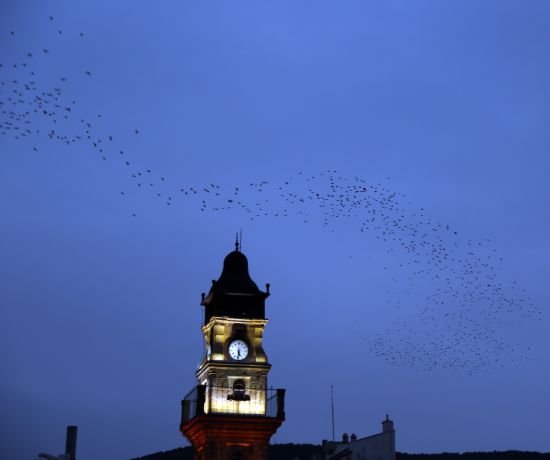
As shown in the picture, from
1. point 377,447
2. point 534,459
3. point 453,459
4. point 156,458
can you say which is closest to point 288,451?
point 156,458

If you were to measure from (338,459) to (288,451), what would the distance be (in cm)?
5420

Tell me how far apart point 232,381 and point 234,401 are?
4.44 ft

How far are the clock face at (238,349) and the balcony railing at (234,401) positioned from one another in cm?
243

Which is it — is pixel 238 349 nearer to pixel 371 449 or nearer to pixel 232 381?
pixel 232 381

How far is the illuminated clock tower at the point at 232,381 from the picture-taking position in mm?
67750

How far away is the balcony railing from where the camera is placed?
68.4 m

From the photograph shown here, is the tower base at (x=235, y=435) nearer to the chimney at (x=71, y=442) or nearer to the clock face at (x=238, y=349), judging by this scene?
the clock face at (x=238, y=349)

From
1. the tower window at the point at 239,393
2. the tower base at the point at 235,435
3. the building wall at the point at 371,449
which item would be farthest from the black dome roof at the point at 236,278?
the building wall at the point at 371,449

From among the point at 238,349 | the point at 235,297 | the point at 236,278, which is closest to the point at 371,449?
the point at 238,349

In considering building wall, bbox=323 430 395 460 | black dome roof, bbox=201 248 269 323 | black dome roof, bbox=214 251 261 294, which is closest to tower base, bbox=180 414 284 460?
building wall, bbox=323 430 395 460

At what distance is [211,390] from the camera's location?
6894 centimetres

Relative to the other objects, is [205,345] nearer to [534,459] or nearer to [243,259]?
[243,259]

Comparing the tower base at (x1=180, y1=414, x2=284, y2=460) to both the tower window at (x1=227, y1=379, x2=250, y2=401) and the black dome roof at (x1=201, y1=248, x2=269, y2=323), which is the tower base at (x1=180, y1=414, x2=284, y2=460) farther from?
the black dome roof at (x1=201, y1=248, x2=269, y2=323)

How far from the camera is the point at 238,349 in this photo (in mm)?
70500
